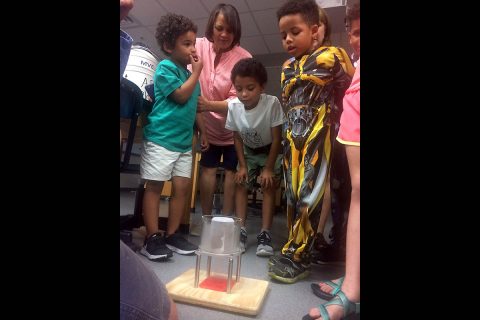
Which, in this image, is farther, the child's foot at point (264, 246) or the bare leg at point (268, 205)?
the bare leg at point (268, 205)

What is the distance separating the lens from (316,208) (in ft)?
2.41

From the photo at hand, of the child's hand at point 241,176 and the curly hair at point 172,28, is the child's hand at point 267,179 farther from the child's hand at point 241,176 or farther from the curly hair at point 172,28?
the curly hair at point 172,28

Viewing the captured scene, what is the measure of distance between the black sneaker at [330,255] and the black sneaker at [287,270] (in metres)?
0.20

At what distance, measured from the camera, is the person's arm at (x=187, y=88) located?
1016 millimetres

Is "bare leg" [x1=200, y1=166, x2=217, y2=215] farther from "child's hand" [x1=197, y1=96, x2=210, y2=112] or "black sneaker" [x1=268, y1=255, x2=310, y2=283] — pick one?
"black sneaker" [x1=268, y1=255, x2=310, y2=283]

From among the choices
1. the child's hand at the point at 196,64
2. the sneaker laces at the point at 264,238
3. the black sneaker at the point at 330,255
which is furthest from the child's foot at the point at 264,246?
the child's hand at the point at 196,64

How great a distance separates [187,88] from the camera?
1.02 metres

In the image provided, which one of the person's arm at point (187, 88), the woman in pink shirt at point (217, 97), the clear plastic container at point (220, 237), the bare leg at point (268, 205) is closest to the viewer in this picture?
the clear plastic container at point (220, 237)

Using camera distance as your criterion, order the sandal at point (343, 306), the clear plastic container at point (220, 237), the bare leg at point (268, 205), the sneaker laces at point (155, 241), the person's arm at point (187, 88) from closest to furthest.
A: the sandal at point (343, 306)
the clear plastic container at point (220, 237)
the sneaker laces at point (155, 241)
the person's arm at point (187, 88)
the bare leg at point (268, 205)

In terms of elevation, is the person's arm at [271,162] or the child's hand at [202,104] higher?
the child's hand at [202,104]

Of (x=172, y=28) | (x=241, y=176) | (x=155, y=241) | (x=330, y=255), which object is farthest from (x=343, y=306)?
A: (x=172, y=28)

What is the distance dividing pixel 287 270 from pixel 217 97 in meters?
0.79

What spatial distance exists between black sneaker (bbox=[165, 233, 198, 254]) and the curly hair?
661 mm
